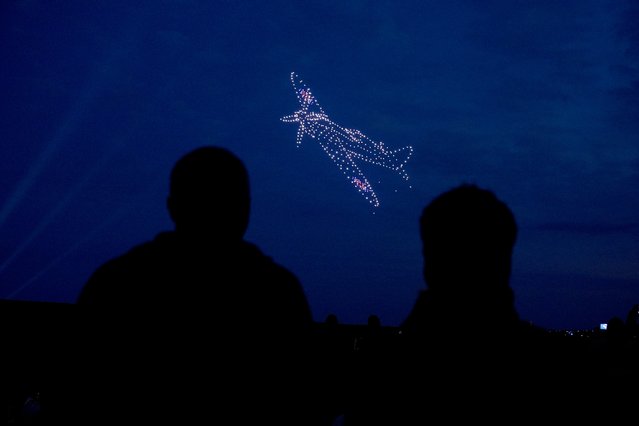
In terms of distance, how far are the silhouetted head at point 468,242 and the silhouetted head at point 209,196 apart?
0.71 meters

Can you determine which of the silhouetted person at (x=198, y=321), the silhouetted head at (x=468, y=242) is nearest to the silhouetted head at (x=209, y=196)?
the silhouetted person at (x=198, y=321)

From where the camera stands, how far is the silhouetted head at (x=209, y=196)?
2.04 metres

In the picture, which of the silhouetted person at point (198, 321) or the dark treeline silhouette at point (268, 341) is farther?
the silhouetted person at point (198, 321)

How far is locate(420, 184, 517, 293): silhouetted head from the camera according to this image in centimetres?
170

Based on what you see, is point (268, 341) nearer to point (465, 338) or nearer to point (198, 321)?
point (198, 321)

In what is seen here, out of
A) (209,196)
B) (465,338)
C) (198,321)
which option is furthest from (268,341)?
(465,338)

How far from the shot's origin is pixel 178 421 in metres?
1.89

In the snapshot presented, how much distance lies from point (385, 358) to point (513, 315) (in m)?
0.43

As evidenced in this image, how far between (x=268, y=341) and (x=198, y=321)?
0.27 metres

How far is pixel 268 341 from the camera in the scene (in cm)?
203

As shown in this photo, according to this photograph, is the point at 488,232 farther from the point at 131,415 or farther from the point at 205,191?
the point at 131,415

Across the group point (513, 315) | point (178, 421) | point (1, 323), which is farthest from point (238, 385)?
point (1, 323)

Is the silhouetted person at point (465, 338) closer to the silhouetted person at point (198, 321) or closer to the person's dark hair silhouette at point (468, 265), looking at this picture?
the person's dark hair silhouette at point (468, 265)

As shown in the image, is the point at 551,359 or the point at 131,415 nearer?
the point at 551,359
